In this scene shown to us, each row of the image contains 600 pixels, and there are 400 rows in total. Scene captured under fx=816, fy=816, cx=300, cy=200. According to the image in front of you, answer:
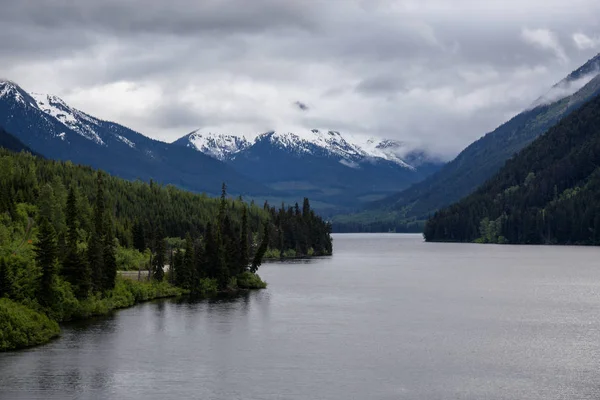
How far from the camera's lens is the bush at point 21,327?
91.6 meters

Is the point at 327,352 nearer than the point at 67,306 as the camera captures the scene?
Yes

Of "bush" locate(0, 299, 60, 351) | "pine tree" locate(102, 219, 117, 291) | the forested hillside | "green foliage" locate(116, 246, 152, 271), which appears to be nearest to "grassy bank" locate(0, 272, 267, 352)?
"bush" locate(0, 299, 60, 351)

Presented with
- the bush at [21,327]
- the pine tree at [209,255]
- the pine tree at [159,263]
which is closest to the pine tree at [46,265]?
the bush at [21,327]

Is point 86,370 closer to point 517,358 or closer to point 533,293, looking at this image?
point 517,358

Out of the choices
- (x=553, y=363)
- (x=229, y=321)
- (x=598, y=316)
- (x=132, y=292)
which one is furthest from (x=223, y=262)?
(x=553, y=363)

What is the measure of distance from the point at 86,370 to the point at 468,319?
5941 centimetres

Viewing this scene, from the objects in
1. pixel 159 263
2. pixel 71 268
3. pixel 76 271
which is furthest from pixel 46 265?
pixel 159 263

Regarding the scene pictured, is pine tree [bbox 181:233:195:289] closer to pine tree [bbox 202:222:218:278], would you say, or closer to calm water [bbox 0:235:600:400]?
pine tree [bbox 202:222:218:278]

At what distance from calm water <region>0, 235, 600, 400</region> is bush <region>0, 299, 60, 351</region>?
2667mm

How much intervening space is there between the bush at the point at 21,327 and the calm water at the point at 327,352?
2.67 m

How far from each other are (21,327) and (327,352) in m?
35.4

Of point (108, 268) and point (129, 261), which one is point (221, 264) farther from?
point (108, 268)

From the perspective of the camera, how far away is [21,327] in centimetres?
9400

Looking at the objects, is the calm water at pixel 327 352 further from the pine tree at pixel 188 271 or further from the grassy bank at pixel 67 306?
the pine tree at pixel 188 271
